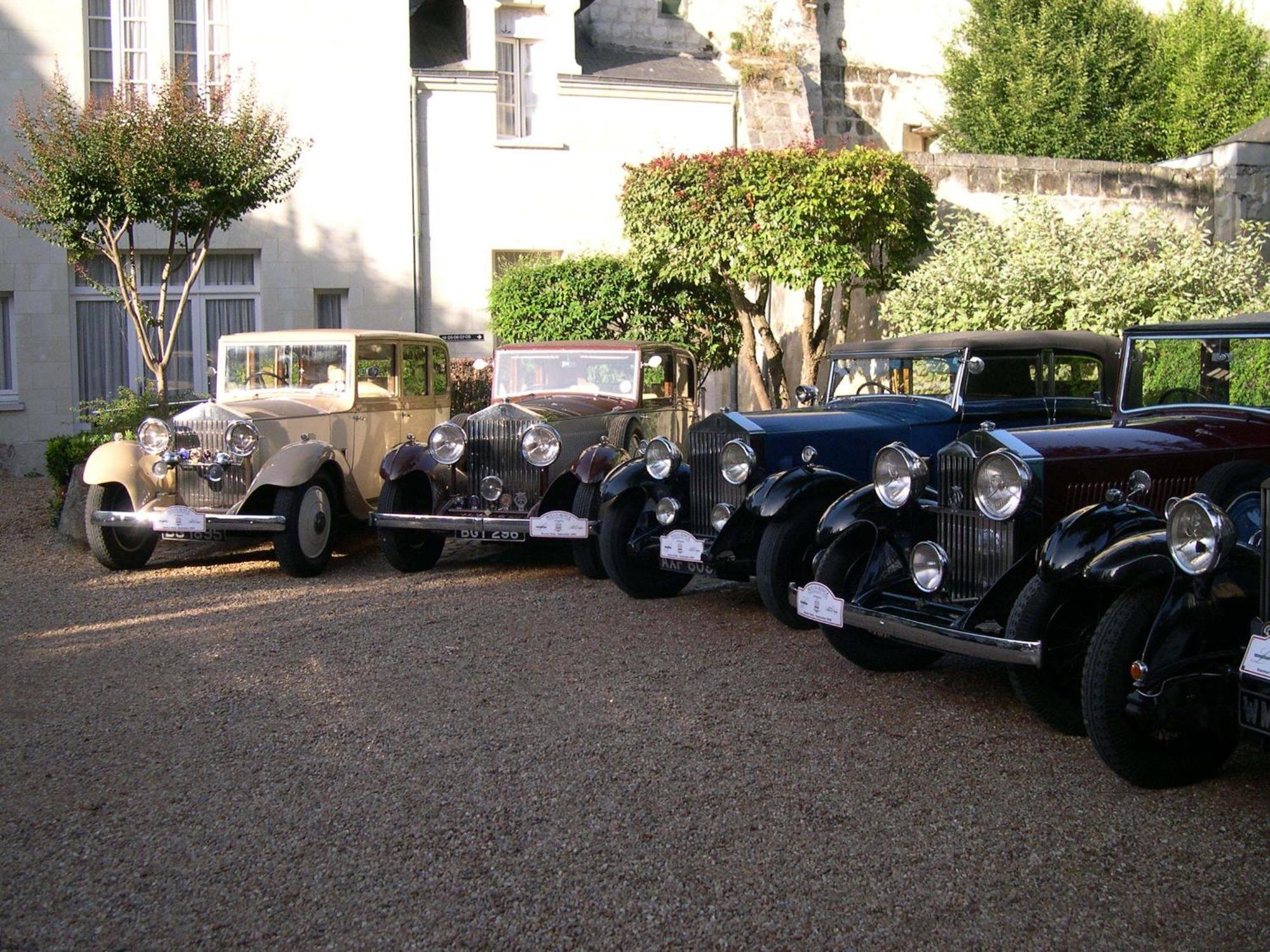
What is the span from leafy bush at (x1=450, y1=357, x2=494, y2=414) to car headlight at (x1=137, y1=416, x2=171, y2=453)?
5.42 meters

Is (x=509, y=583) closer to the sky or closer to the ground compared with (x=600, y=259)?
closer to the ground

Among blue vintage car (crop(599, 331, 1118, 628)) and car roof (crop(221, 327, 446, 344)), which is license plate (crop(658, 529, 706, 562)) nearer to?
blue vintage car (crop(599, 331, 1118, 628))

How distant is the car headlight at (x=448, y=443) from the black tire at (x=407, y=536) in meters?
0.27

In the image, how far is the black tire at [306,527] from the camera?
8.32m

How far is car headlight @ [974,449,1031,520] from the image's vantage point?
501 centimetres

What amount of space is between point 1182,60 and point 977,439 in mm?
15380

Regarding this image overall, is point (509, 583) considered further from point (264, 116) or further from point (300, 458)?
point (264, 116)

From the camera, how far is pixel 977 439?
5344 mm

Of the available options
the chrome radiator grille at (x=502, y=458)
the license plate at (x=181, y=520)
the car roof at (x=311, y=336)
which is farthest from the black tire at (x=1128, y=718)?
the car roof at (x=311, y=336)

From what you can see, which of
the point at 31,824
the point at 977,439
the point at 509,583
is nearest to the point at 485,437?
the point at 509,583

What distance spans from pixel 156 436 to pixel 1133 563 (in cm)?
679

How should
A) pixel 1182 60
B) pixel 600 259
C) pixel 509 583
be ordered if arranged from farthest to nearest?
pixel 1182 60 → pixel 600 259 → pixel 509 583

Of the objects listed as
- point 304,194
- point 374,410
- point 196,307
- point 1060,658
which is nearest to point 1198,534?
point 1060,658

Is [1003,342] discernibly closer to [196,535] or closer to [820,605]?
[820,605]
